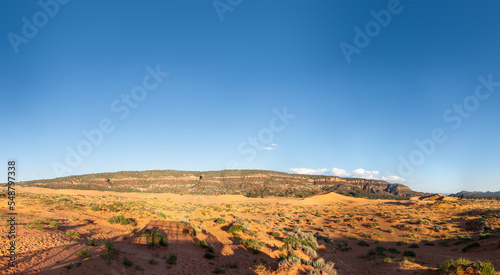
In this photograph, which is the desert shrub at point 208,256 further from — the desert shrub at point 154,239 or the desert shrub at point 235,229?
the desert shrub at point 235,229

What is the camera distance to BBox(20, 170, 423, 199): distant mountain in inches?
2771

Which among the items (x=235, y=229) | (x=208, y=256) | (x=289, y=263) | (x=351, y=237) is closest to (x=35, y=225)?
(x=208, y=256)

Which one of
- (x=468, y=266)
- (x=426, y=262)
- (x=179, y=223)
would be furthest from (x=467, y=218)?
(x=179, y=223)

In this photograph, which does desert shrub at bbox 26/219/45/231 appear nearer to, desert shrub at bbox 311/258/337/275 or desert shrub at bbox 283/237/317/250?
desert shrub at bbox 283/237/317/250

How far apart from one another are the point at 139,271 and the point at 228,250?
6.01 meters

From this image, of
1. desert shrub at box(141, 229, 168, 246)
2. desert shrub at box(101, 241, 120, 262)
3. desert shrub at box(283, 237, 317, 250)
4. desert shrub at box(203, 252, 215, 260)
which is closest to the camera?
desert shrub at box(101, 241, 120, 262)

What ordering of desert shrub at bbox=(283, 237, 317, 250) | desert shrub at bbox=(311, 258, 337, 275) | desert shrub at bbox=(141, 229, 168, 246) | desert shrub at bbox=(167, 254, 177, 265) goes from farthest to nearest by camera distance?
desert shrub at bbox=(283, 237, 317, 250)
desert shrub at bbox=(141, 229, 168, 246)
desert shrub at bbox=(167, 254, 177, 265)
desert shrub at bbox=(311, 258, 337, 275)

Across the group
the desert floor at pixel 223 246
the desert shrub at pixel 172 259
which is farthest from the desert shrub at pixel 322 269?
the desert shrub at pixel 172 259

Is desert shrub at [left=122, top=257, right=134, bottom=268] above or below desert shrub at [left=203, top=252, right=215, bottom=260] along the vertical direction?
above

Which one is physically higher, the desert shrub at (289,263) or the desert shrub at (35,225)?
the desert shrub at (35,225)

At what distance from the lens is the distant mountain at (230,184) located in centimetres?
7038

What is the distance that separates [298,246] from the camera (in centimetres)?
1566

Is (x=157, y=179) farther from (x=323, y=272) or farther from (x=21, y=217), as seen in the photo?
(x=323, y=272)

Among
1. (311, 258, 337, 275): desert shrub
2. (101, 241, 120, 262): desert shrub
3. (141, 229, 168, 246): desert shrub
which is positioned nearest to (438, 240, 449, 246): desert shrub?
(311, 258, 337, 275): desert shrub
